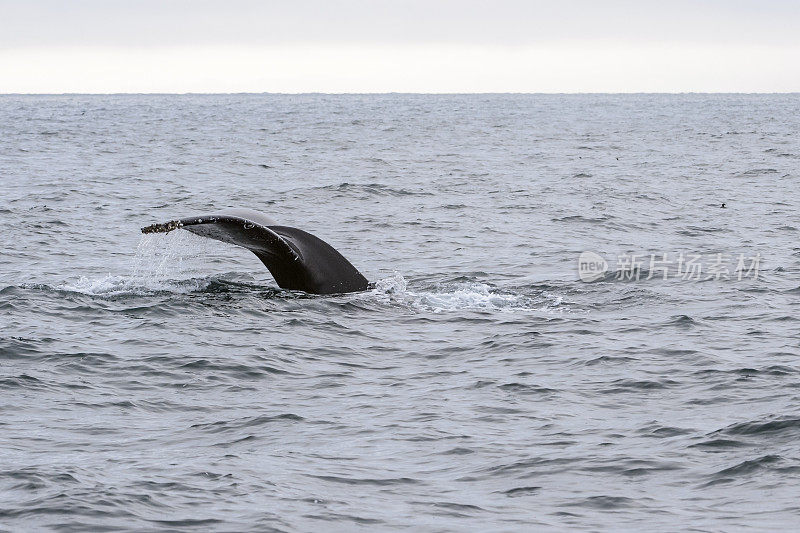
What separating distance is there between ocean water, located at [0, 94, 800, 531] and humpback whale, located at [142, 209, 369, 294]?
302 mm

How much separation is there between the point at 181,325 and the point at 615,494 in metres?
6.86

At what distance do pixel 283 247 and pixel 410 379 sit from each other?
2.77 metres

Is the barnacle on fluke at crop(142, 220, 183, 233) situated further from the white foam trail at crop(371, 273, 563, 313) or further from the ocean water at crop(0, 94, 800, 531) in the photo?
the white foam trail at crop(371, 273, 563, 313)

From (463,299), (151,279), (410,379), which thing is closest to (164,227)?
(410,379)

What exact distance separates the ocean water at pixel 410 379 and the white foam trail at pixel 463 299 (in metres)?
0.07

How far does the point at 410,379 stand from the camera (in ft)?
37.1

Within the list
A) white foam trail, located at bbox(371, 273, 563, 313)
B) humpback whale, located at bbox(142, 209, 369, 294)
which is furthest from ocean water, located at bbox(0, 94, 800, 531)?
humpback whale, located at bbox(142, 209, 369, 294)

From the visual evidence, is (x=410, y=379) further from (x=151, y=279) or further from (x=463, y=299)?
(x=151, y=279)

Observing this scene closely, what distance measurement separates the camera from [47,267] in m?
18.3

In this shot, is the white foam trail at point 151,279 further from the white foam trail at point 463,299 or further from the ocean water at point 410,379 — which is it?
the white foam trail at point 463,299

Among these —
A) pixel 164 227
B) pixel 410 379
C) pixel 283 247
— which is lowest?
pixel 410 379

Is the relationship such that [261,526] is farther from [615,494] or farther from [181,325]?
[181,325]

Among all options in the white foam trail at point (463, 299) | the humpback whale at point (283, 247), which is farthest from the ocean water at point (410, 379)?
the humpback whale at point (283, 247)

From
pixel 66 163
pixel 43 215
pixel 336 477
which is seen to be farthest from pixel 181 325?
pixel 66 163
